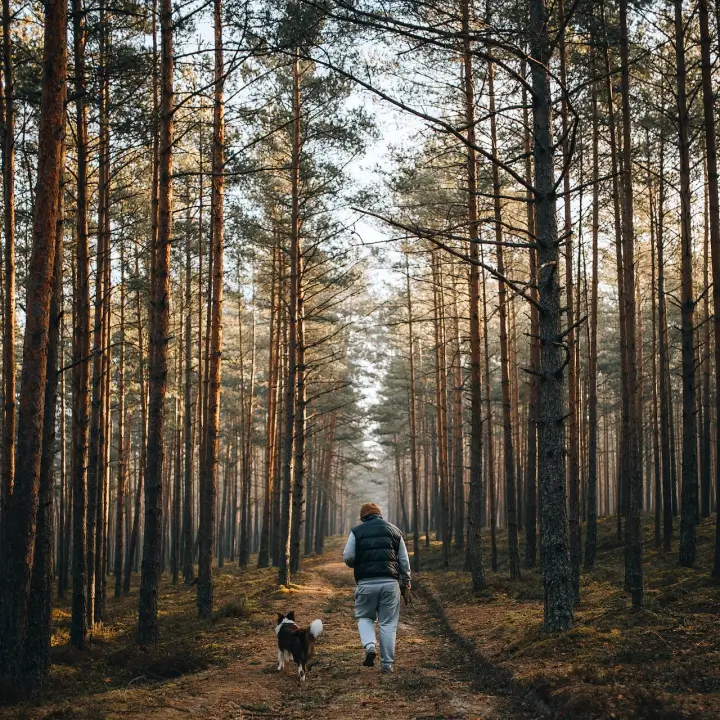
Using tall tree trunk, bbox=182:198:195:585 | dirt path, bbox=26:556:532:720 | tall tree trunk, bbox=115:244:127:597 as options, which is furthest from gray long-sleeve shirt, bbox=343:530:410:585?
tall tree trunk, bbox=115:244:127:597

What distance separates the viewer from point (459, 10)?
28.6 feet

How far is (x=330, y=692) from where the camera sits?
709cm

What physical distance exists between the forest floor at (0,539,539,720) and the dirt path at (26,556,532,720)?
0.01 meters

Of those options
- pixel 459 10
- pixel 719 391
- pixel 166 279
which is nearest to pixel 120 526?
pixel 166 279

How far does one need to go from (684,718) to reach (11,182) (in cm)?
1250

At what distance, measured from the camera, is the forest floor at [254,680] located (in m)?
6.15

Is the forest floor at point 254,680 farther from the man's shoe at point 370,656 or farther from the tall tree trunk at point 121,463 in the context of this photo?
the tall tree trunk at point 121,463

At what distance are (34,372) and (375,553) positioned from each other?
14.0 feet

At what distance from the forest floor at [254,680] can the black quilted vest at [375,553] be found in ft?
3.54

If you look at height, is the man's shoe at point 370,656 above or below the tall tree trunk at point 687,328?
below

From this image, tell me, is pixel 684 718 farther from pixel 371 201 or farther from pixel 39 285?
pixel 371 201

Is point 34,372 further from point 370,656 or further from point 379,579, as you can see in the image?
point 370,656

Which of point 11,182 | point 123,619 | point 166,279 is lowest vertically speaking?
point 123,619

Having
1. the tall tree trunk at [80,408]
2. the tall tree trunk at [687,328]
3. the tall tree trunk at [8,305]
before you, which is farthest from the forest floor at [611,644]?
the tall tree trunk at [8,305]
